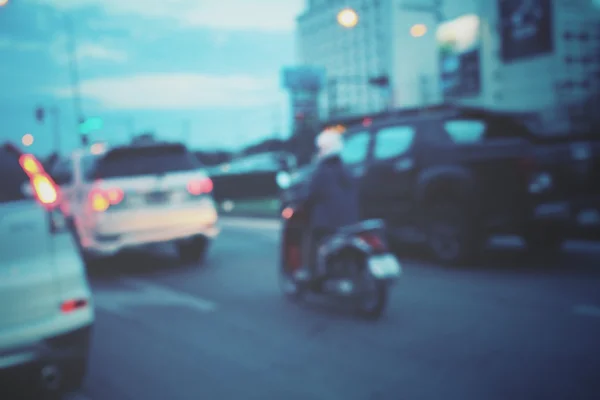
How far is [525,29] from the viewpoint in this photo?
Answer: 37.2m

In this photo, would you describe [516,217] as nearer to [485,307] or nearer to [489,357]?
[485,307]

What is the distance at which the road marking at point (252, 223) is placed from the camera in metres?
15.0

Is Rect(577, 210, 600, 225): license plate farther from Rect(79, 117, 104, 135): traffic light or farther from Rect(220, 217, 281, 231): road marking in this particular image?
Rect(79, 117, 104, 135): traffic light

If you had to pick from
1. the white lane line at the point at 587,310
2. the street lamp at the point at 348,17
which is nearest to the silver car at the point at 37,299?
the white lane line at the point at 587,310

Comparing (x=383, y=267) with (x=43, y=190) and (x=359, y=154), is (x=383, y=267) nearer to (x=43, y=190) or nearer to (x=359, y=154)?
(x=43, y=190)

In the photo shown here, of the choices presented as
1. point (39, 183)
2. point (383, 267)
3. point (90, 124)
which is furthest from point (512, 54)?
point (39, 183)

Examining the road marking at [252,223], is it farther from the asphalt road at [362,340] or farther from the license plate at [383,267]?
the license plate at [383,267]

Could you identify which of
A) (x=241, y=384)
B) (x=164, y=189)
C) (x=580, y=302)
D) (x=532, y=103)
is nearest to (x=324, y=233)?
(x=241, y=384)

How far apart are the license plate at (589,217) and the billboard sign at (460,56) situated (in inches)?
1304

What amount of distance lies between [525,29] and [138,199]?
33671 mm

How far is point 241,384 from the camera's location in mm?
4422

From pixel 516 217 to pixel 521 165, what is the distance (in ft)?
2.08

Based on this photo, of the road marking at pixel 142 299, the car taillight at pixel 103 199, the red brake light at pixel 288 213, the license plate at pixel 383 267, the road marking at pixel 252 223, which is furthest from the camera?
the road marking at pixel 252 223

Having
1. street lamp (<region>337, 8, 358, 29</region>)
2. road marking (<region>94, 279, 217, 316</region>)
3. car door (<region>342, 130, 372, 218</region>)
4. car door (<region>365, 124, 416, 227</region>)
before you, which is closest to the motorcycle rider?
A: road marking (<region>94, 279, 217, 316</region>)
